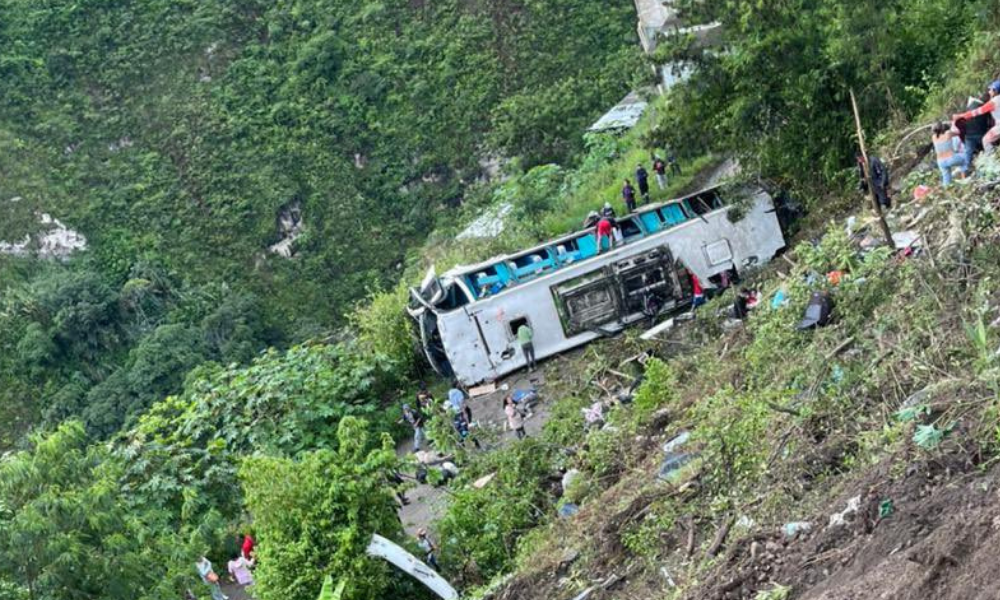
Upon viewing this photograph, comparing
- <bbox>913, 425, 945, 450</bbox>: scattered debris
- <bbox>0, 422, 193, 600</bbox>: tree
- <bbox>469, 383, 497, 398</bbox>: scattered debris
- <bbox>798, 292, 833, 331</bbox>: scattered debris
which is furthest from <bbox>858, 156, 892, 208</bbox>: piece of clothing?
<bbox>0, 422, 193, 600</bbox>: tree

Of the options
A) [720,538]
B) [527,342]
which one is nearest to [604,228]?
[527,342]

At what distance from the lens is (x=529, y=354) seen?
60.8 feet

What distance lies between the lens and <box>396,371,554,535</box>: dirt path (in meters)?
14.9

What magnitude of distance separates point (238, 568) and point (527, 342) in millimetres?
5391

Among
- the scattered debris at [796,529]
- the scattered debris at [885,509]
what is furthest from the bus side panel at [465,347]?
the scattered debris at [885,509]

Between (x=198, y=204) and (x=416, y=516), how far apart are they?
95.3 feet

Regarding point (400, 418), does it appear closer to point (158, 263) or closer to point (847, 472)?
point (847, 472)

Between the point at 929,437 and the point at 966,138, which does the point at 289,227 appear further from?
the point at 929,437

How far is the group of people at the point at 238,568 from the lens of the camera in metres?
14.8

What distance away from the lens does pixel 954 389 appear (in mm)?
8719

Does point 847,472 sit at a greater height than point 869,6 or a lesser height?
lesser

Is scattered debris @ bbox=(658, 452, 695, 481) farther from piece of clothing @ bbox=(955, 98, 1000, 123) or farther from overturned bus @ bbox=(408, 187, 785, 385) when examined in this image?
overturned bus @ bbox=(408, 187, 785, 385)

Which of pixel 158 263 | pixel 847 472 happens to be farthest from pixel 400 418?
pixel 158 263

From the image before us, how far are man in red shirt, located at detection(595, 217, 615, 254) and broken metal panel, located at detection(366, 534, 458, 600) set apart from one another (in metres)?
7.64
